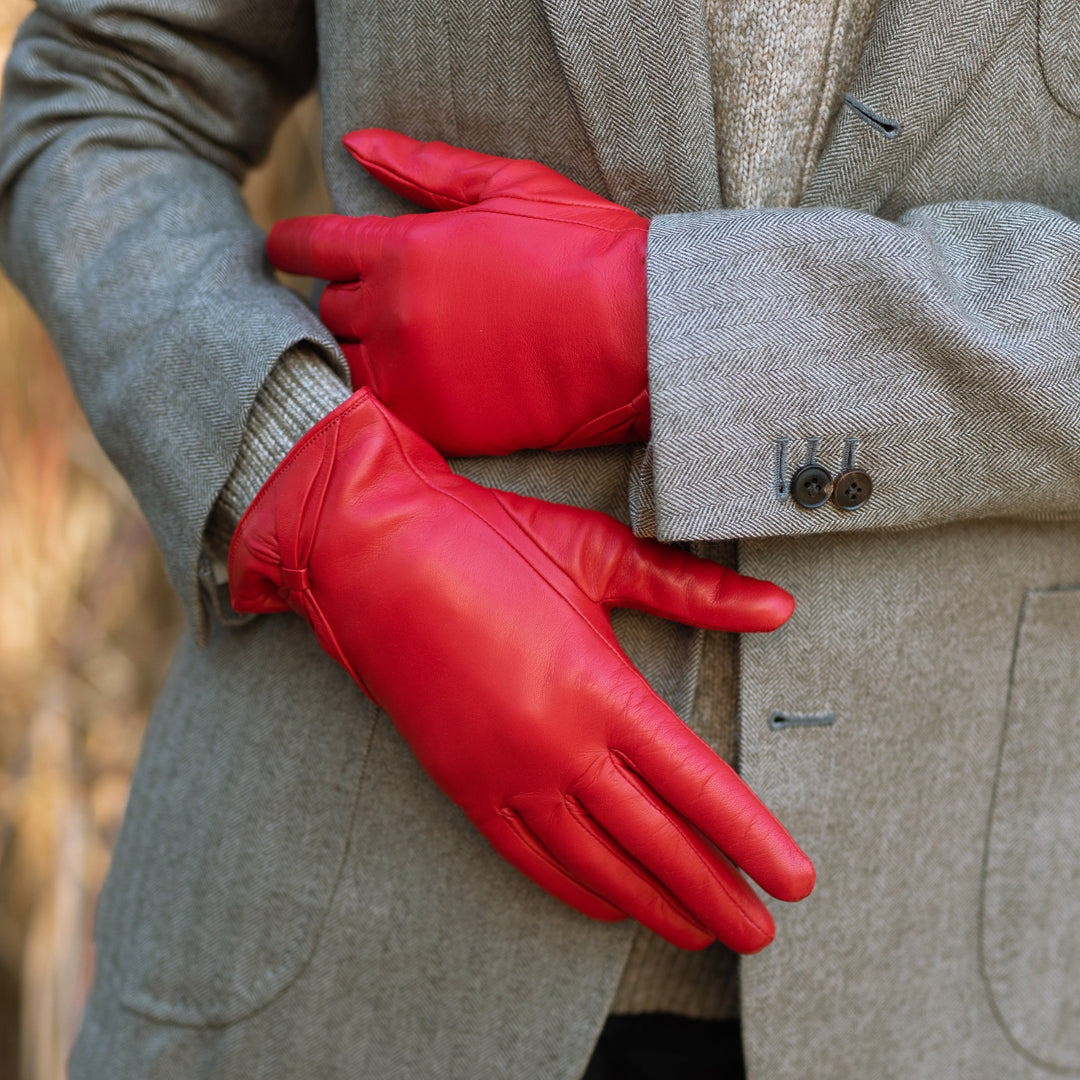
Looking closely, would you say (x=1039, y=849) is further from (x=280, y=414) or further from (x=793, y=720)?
(x=280, y=414)

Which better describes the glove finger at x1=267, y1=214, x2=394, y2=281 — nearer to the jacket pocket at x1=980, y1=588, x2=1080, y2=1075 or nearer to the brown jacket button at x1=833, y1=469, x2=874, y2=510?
the brown jacket button at x1=833, y1=469, x2=874, y2=510

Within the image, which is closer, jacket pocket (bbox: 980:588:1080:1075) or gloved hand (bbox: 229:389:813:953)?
gloved hand (bbox: 229:389:813:953)

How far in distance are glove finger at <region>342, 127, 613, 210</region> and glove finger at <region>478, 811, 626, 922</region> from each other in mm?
474

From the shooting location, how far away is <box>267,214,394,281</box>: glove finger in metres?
0.71

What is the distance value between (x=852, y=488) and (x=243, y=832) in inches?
23.3

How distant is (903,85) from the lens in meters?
0.62

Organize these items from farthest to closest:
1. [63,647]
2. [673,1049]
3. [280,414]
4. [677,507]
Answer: [63,647]
[673,1049]
[280,414]
[677,507]

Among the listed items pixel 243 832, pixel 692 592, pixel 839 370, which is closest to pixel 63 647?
pixel 243 832

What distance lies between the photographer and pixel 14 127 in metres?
0.86

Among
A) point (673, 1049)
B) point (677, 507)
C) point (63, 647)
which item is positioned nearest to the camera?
point (677, 507)

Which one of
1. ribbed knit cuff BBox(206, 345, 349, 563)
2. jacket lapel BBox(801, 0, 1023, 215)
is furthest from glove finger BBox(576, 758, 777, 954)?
jacket lapel BBox(801, 0, 1023, 215)

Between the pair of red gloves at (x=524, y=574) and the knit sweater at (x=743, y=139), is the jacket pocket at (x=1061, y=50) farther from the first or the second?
the pair of red gloves at (x=524, y=574)

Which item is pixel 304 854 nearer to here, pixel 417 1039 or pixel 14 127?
pixel 417 1039

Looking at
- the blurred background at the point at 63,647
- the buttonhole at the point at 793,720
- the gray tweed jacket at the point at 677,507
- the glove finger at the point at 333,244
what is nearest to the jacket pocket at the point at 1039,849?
the gray tweed jacket at the point at 677,507
